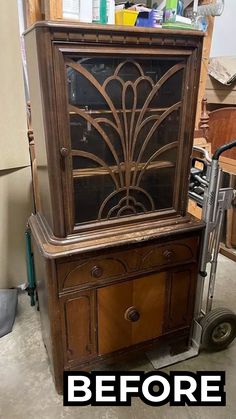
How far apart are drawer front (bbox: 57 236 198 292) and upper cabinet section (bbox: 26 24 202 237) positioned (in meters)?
0.13

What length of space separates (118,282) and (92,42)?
0.94 metres

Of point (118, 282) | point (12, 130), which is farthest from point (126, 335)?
point (12, 130)

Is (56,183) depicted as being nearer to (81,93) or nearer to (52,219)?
(52,219)

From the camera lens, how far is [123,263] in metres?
1.38

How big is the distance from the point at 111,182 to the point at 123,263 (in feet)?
1.15

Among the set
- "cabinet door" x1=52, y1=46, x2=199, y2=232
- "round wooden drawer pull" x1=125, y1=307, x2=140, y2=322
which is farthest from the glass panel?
"round wooden drawer pull" x1=125, y1=307, x2=140, y2=322

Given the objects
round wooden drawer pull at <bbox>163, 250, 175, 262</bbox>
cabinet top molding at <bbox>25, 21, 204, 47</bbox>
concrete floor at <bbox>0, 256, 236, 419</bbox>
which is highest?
cabinet top molding at <bbox>25, 21, 204, 47</bbox>

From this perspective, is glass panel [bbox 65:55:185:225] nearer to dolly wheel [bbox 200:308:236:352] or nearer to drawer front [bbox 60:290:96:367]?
drawer front [bbox 60:290:96:367]

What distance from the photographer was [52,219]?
1283 mm

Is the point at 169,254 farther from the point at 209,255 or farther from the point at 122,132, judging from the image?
the point at 122,132

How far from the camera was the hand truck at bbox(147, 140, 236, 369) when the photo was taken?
1429 millimetres

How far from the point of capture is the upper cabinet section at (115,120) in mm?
1088

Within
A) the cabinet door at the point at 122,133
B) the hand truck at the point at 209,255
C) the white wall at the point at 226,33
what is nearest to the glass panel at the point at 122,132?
the cabinet door at the point at 122,133

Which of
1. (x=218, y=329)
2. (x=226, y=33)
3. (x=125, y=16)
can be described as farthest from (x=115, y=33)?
(x=226, y=33)
